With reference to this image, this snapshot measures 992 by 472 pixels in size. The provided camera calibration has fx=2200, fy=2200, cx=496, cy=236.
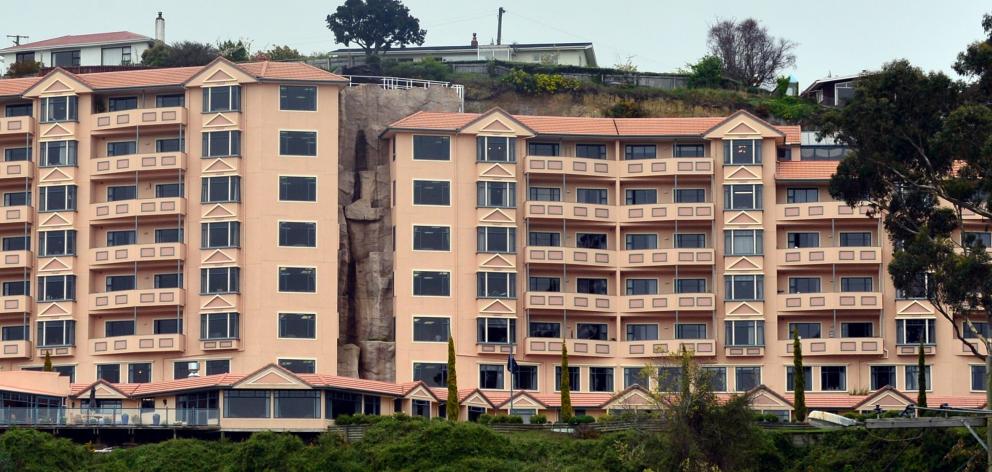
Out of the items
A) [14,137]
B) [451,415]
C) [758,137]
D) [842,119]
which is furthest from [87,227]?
[842,119]

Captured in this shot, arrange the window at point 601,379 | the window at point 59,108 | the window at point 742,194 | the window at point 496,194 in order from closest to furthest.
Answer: the window at point 496,194 < the window at point 601,379 < the window at point 742,194 < the window at point 59,108

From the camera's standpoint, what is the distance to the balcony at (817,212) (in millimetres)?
141000

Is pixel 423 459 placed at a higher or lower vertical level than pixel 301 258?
lower

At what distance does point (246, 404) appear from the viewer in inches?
4975

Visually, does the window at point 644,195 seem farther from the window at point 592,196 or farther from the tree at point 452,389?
the tree at point 452,389

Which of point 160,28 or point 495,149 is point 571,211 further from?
point 160,28

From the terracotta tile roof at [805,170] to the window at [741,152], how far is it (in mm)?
1802

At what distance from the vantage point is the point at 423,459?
117812 mm

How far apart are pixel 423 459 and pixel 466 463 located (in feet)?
7.93

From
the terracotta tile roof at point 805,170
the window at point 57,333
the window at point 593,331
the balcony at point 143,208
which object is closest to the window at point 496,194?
the window at point 593,331

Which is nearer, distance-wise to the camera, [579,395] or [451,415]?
[451,415]

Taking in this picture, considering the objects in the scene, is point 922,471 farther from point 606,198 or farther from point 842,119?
point 606,198

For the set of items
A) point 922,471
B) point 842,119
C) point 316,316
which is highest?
point 842,119

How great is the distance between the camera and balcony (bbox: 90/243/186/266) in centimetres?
13825
